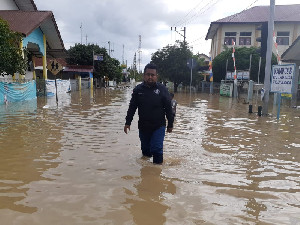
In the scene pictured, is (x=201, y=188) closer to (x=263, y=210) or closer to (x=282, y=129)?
(x=263, y=210)

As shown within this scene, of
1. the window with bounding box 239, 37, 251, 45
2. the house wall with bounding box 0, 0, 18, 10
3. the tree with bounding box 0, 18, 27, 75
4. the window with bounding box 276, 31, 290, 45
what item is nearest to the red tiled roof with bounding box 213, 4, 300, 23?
the window with bounding box 276, 31, 290, 45

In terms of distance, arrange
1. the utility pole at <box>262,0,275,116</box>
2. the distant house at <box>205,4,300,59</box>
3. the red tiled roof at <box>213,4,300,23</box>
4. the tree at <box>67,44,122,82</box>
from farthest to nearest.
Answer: the tree at <box>67,44,122,82</box>, the distant house at <box>205,4,300,59</box>, the red tiled roof at <box>213,4,300,23</box>, the utility pole at <box>262,0,275,116</box>

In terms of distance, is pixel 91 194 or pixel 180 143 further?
pixel 180 143

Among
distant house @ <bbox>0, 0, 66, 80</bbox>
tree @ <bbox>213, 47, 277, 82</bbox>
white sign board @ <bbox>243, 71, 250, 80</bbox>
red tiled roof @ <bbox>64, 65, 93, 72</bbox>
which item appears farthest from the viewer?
red tiled roof @ <bbox>64, 65, 93, 72</bbox>

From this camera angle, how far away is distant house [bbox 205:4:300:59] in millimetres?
44875

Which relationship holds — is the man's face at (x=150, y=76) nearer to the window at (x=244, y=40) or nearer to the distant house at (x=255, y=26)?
the distant house at (x=255, y=26)

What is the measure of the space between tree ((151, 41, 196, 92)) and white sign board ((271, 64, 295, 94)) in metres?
25.4

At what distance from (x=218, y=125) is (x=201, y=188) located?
20.4 feet

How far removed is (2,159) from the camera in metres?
5.18

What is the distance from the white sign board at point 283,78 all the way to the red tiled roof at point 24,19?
14.5 metres

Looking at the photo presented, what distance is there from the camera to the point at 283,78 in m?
11.5

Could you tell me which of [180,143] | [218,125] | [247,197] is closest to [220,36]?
[218,125]

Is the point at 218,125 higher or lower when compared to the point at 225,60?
lower

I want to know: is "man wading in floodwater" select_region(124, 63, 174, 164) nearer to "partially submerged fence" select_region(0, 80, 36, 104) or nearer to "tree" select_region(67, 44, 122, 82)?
"partially submerged fence" select_region(0, 80, 36, 104)
